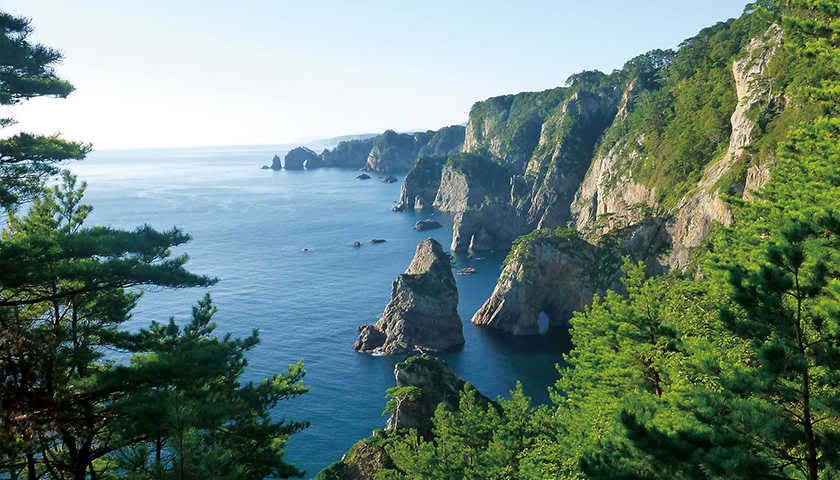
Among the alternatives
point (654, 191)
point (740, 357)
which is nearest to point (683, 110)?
point (654, 191)

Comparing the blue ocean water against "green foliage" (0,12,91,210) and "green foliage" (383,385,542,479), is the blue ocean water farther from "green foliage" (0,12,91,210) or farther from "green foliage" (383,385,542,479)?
"green foliage" (0,12,91,210)

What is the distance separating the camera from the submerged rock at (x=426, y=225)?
161750 millimetres

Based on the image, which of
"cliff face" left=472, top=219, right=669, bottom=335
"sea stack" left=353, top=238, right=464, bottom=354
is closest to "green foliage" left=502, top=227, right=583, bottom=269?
"cliff face" left=472, top=219, right=669, bottom=335

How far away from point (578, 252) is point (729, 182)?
87.0ft

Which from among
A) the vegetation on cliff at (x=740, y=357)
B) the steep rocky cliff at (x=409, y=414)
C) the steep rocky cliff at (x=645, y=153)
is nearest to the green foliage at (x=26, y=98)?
the vegetation on cliff at (x=740, y=357)

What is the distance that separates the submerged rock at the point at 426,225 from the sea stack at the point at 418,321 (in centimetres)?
7803

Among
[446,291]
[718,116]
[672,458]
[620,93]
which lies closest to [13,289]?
[672,458]

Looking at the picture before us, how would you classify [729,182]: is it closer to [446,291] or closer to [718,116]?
[718,116]

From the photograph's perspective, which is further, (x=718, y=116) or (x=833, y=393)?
(x=718, y=116)

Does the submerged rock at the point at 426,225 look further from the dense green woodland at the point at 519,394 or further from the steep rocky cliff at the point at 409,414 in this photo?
the dense green woodland at the point at 519,394

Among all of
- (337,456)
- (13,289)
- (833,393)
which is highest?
(13,289)

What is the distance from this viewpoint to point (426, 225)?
163750 millimetres

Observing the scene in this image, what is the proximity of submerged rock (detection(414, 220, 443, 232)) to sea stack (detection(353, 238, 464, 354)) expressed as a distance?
78.0m

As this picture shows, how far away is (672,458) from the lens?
1227cm
